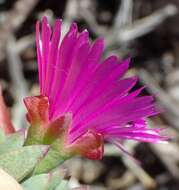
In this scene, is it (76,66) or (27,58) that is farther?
(27,58)

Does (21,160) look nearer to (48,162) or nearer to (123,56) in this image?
(48,162)

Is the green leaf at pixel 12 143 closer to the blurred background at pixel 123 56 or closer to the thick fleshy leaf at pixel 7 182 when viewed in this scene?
the thick fleshy leaf at pixel 7 182

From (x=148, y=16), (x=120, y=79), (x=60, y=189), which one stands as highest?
(x=120, y=79)

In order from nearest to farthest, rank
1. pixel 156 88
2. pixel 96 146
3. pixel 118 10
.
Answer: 1. pixel 96 146
2. pixel 156 88
3. pixel 118 10

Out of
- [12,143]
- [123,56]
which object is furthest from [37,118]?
[123,56]

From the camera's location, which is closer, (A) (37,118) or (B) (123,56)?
(A) (37,118)

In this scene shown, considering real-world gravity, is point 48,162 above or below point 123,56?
above

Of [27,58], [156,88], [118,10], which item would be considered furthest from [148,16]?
[27,58]

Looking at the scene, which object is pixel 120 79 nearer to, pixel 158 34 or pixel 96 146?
pixel 96 146
